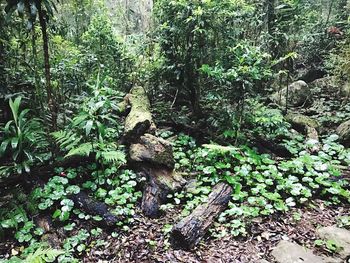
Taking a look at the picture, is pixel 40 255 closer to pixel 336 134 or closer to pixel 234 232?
pixel 234 232

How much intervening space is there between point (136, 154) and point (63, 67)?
2280 mm

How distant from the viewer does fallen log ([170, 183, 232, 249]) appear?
3.01 m

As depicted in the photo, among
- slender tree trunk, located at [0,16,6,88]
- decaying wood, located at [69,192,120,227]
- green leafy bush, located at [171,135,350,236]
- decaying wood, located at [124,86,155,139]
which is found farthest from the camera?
slender tree trunk, located at [0,16,6,88]

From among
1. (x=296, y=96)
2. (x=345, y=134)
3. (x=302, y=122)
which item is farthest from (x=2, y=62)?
(x=296, y=96)

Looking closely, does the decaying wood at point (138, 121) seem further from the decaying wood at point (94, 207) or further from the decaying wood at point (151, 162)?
the decaying wood at point (94, 207)

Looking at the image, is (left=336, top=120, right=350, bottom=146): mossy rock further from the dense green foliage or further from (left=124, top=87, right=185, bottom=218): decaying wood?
(left=124, top=87, right=185, bottom=218): decaying wood

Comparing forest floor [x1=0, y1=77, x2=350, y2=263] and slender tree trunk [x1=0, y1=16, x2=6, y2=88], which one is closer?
forest floor [x1=0, y1=77, x2=350, y2=263]

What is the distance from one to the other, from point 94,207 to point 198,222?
1.28 meters

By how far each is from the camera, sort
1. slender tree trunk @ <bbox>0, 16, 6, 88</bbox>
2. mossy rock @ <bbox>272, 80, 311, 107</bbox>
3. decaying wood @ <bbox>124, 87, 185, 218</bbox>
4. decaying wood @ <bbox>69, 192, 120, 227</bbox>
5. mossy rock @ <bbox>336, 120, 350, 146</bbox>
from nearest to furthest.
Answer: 1. decaying wood @ <bbox>69, 192, 120, 227</bbox>
2. decaying wood @ <bbox>124, 87, 185, 218</bbox>
3. slender tree trunk @ <bbox>0, 16, 6, 88</bbox>
4. mossy rock @ <bbox>336, 120, 350, 146</bbox>
5. mossy rock @ <bbox>272, 80, 311, 107</bbox>

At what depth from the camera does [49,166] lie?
13.3 feet

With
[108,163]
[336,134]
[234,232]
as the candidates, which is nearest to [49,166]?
[108,163]

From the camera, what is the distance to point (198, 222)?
3156 mm

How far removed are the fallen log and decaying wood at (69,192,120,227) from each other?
0.77m

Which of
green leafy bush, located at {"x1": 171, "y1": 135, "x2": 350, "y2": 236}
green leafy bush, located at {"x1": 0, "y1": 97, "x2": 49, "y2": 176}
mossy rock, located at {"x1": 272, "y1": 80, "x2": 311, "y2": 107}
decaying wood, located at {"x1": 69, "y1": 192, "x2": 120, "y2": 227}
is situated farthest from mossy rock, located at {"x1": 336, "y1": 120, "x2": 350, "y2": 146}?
green leafy bush, located at {"x1": 0, "y1": 97, "x2": 49, "y2": 176}
